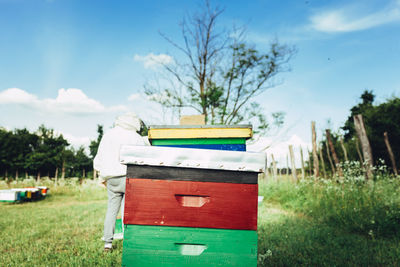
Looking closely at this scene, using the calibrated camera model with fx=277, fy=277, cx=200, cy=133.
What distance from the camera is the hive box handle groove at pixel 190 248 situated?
1.76 metres

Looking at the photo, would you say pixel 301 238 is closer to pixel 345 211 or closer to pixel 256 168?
pixel 345 211

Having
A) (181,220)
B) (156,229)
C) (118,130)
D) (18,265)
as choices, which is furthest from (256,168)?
(18,265)

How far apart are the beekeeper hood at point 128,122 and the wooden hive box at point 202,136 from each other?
72.8 inches

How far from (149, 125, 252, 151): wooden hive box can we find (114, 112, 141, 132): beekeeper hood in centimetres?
185

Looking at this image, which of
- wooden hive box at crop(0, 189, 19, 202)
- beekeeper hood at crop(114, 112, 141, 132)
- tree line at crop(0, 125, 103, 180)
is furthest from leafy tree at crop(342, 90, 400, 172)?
tree line at crop(0, 125, 103, 180)

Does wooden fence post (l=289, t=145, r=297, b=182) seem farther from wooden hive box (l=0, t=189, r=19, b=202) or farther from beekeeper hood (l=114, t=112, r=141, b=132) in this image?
wooden hive box (l=0, t=189, r=19, b=202)

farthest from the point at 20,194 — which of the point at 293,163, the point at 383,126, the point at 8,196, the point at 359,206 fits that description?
the point at 383,126

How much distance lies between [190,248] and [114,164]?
2.15 m

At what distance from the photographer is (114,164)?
3.62 m

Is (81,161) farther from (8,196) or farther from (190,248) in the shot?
(190,248)

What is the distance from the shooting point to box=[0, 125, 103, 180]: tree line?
100 feet

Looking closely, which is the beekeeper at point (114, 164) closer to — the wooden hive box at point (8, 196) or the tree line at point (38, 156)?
the wooden hive box at point (8, 196)

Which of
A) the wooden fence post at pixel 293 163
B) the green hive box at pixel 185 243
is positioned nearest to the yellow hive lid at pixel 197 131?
the green hive box at pixel 185 243

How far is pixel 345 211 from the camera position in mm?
4867
